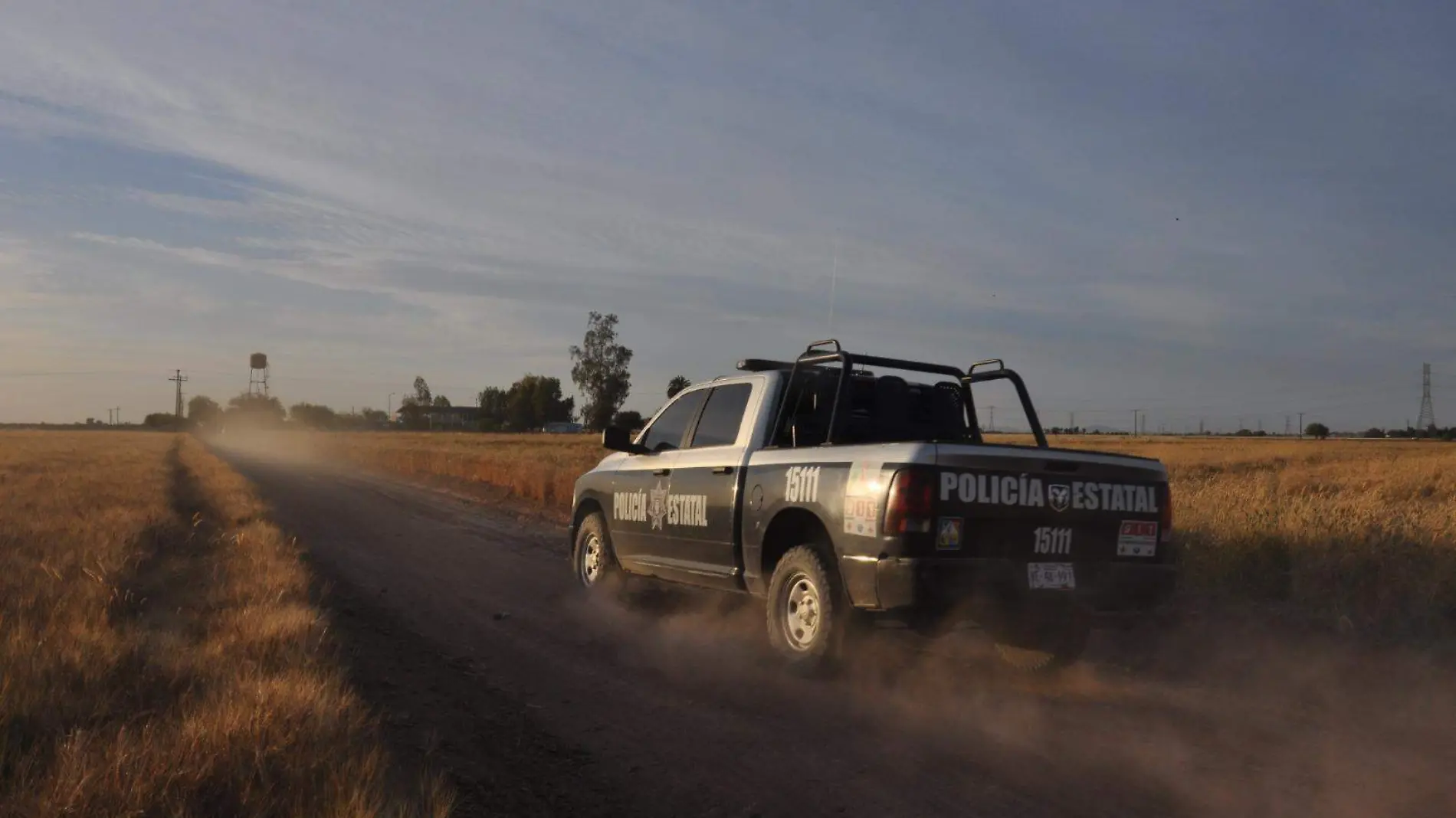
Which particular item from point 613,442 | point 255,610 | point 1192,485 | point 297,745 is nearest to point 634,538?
point 613,442

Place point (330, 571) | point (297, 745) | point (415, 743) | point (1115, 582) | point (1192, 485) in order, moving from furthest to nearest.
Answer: point (1192, 485)
point (330, 571)
point (1115, 582)
point (415, 743)
point (297, 745)

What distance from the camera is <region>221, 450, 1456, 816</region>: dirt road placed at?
434 cm

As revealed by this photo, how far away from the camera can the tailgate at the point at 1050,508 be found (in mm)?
5617

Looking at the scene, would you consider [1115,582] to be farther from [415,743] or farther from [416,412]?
[416,412]

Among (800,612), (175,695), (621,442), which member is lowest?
(175,695)

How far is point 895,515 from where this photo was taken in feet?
18.3

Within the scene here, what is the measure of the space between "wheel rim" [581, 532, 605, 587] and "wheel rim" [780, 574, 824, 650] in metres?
3.20

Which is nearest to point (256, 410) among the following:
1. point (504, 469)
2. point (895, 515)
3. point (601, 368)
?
point (601, 368)

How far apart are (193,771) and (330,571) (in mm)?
6987

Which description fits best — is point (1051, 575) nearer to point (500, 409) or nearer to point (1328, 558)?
point (1328, 558)

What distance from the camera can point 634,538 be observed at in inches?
346

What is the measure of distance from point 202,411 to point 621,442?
184 meters

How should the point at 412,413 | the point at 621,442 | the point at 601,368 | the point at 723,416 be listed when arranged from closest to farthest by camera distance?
the point at 723,416
the point at 621,442
the point at 601,368
the point at 412,413

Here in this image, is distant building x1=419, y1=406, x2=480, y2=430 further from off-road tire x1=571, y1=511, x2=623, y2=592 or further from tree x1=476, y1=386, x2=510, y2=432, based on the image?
off-road tire x1=571, y1=511, x2=623, y2=592
